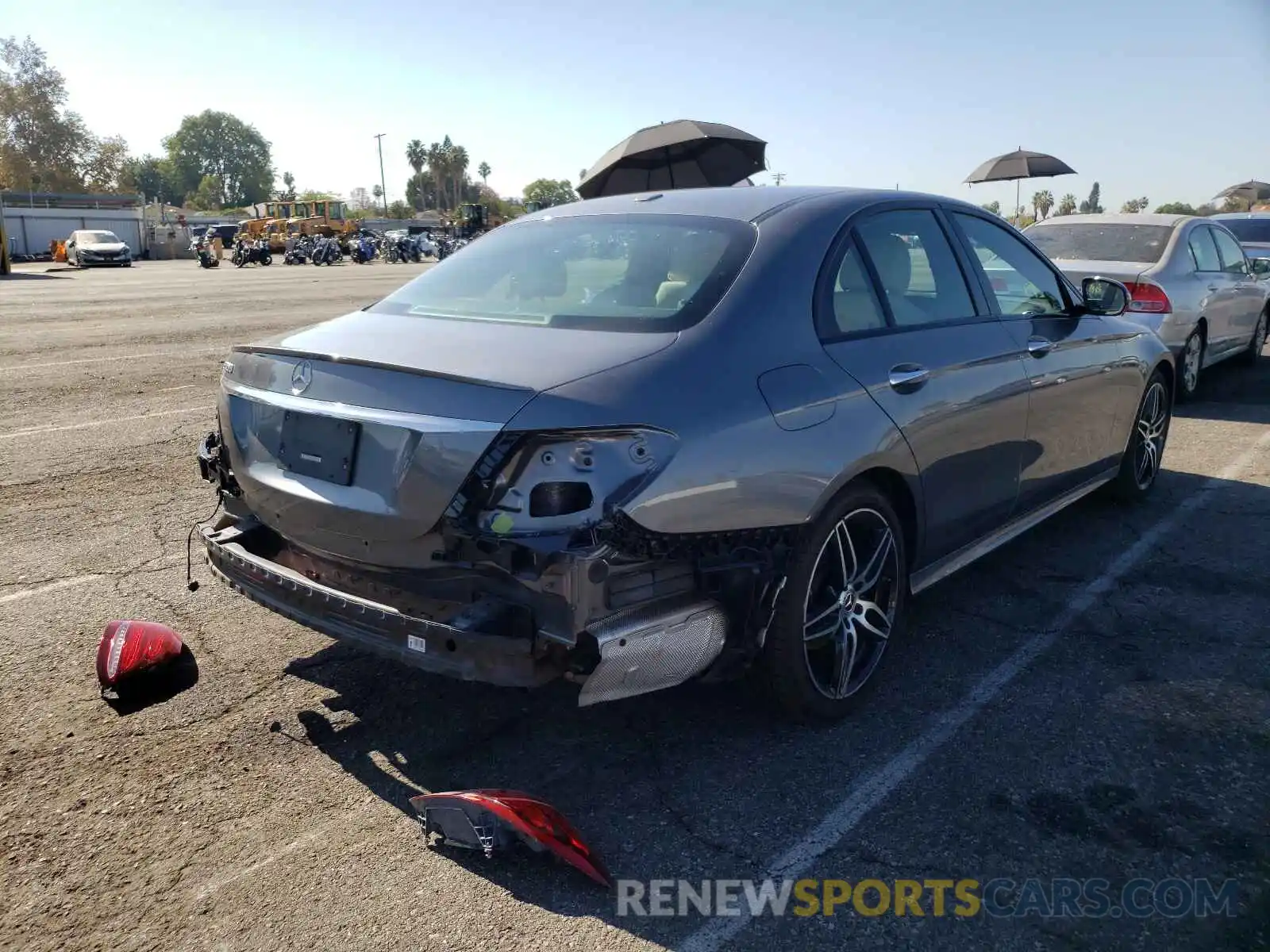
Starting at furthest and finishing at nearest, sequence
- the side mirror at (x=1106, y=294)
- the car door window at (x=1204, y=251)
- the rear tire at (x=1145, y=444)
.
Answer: the car door window at (x=1204, y=251), the rear tire at (x=1145, y=444), the side mirror at (x=1106, y=294)

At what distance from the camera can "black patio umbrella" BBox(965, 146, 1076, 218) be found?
2048cm

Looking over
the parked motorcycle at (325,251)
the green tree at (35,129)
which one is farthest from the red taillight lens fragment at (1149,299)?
the green tree at (35,129)

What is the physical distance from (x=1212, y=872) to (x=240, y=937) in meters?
2.47

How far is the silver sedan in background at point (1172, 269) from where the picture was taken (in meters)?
8.70

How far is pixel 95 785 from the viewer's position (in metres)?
3.06

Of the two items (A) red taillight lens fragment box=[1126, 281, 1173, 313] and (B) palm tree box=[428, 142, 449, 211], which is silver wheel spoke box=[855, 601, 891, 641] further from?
(B) palm tree box=[428, 142, 449, 211]

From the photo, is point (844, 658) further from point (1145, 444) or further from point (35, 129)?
point (35, 129)

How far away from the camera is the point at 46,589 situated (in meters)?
4.57

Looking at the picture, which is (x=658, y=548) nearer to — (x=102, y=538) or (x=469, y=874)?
(x=469, y=874)

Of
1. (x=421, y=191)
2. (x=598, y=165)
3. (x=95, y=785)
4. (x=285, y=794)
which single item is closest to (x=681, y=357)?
(x=285, y=794)

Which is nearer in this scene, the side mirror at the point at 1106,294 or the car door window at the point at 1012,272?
the car door window at the point at 1012,272

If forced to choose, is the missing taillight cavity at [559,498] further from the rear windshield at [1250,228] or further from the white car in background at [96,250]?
the white car in background at [96,250]

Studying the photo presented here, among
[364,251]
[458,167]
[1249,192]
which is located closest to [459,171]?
[458,167]

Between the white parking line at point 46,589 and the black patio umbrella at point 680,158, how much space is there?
37.9 feet
